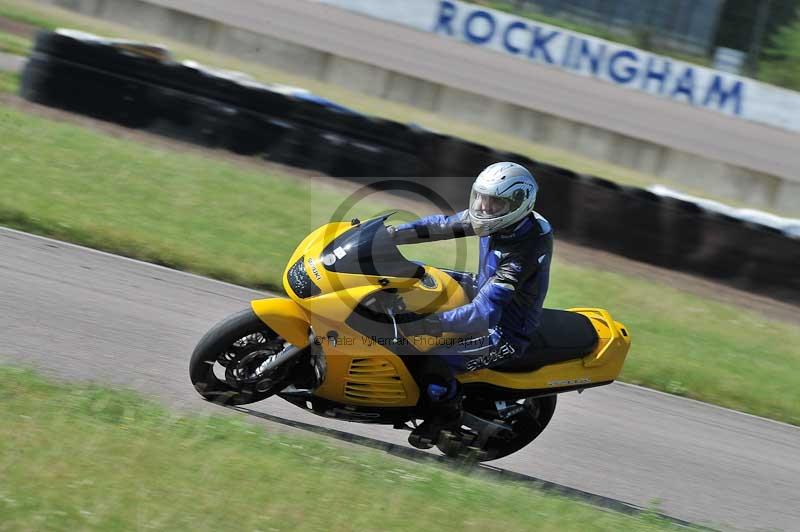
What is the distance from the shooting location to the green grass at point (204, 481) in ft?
12.9

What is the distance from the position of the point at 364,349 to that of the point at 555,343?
1.31 metres

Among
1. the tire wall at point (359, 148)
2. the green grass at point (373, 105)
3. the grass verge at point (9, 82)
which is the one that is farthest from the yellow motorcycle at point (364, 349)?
the green grass at point (373, 105)

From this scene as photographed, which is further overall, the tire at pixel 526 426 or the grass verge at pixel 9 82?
the grass verge at pixel 9 82

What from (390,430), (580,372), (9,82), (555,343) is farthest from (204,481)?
(9,82)

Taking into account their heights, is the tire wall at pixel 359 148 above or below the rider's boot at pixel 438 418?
above

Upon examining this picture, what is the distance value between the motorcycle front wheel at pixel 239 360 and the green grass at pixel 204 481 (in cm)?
37

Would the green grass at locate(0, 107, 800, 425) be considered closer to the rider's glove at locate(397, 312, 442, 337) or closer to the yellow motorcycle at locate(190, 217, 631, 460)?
the yellow motorcycle at locate(190, 217, 631, 460)

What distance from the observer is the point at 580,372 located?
19.8 ft

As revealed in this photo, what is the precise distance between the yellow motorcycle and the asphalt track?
15813 mm

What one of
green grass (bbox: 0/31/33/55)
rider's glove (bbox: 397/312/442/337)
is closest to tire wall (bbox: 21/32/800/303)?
green grass (bbox: 0/31/33/55)

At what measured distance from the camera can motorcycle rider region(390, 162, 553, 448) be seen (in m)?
5.40

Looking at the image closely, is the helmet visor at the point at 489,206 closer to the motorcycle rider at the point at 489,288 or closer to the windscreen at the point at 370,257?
the motorcycle rider at the point at 489,288

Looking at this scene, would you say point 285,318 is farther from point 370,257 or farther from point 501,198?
point 501,198

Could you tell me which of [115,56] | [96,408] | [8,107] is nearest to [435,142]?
[115,56]
